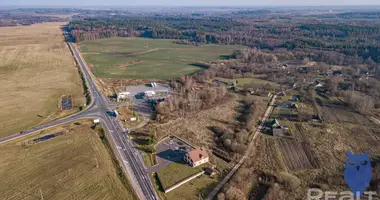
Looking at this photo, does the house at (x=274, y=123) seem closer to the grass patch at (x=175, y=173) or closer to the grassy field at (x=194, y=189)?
the grass patch at (x=175, y=173)

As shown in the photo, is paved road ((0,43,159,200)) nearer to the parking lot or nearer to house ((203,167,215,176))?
the parking lot

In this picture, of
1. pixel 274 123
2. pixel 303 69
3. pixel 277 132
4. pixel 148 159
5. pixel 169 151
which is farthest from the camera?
pixel 303 69

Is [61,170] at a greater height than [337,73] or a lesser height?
lesser

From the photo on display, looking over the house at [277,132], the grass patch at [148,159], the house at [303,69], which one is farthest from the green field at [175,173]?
the house at [303,69]

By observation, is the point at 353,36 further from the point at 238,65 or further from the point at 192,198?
the point at 192,198

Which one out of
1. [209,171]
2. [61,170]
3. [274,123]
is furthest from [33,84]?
[274,123]

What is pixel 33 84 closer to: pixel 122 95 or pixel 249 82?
pixel 122 95

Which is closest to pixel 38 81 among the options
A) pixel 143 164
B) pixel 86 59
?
pixel 86 59

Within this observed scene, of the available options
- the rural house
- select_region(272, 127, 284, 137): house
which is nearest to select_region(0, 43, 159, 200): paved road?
select_region(272, 127, 284, 137): house
